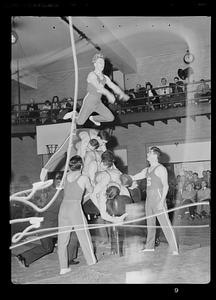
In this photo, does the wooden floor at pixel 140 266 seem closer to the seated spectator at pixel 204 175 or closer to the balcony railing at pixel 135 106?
the seated spectator at pixel 204 175

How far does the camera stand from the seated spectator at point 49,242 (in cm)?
147

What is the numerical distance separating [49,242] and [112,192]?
0.31 metres

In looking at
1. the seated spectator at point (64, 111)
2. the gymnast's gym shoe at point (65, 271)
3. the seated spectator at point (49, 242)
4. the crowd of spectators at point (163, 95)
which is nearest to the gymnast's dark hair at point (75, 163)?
the seated spectator at point (49, 242)

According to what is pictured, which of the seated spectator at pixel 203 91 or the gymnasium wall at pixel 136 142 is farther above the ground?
the seated spectator at pixel 203 91

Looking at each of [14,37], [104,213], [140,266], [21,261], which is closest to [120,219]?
[104,213]

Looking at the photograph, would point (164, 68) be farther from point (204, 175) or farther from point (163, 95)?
point (204, 175)

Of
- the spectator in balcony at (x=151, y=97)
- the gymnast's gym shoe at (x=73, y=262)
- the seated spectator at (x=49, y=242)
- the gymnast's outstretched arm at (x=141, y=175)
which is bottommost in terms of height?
the gymnast's gym shoe at (x=73, y=262)

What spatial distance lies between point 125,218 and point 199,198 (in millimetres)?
292

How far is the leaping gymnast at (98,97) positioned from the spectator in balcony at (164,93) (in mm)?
137

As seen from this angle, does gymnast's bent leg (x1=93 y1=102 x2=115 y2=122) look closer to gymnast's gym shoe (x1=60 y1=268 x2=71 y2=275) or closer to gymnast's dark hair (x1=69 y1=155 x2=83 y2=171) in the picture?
gymnast's dark hair (x1=69 y1=155 x2=83 y2=171)

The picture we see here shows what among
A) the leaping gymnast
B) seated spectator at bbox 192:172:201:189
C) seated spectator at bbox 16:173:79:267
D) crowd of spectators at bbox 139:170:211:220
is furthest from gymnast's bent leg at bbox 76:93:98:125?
seated spectator at bbox 192:172:201:189

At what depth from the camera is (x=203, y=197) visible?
1.48 metres
